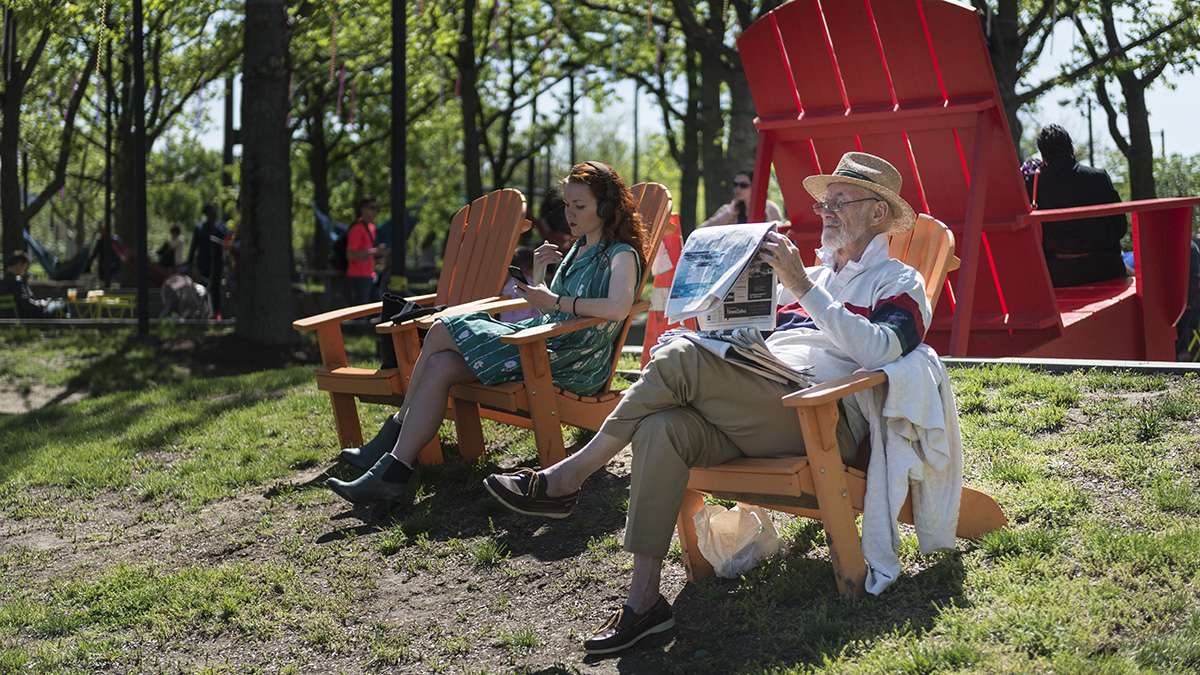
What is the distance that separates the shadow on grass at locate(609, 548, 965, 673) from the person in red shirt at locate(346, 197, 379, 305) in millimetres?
10951

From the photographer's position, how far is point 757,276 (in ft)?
12.9

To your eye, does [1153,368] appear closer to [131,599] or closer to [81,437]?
[131,599]

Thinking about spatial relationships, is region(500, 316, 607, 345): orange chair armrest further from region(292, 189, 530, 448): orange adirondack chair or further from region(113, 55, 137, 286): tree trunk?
region(113, 55, 137, 286): tree trunk

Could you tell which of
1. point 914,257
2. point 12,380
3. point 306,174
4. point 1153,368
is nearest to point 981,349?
point 1153,368

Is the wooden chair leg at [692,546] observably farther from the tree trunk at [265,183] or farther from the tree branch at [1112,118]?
the tree branch at [1112,118]

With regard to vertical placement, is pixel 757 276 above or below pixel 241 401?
above

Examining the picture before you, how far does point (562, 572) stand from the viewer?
477 centimetres

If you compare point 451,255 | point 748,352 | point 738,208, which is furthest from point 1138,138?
point 748,352

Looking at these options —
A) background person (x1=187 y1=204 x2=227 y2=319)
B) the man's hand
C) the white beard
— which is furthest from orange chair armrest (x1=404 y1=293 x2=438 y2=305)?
background person (x1=187 y1=204 x2=227 y2=319)

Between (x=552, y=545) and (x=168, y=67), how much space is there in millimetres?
21731

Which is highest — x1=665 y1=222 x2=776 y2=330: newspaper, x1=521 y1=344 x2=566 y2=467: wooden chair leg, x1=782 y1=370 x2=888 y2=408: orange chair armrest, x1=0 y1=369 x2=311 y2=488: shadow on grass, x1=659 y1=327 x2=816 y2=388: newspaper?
x1=665 y1=222 x2=776 y2=330: newspaper

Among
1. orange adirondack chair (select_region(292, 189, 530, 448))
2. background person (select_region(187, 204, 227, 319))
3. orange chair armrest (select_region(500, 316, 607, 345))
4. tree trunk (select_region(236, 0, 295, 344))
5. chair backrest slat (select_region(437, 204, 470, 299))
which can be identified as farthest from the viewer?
background person (select_region(187, 204, 227, 319))

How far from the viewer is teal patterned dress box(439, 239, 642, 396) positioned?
5555 millimetres

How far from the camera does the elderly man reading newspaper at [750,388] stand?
155 inches
